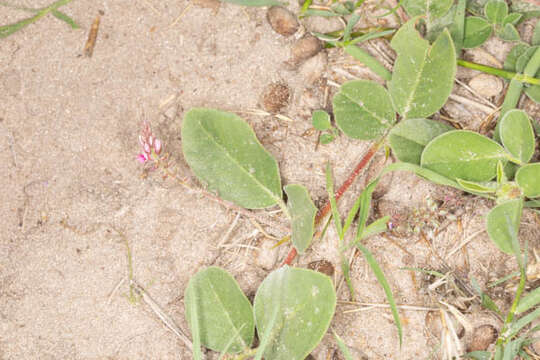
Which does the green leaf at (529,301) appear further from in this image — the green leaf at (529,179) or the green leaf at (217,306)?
the green leaf at (217,306)

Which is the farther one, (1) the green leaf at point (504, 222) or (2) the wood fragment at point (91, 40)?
(2) the wood fragment at point (91, 40)

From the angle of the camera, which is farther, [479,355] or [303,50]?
[303,50]

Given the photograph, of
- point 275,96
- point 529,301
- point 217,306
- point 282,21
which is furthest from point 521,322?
point 282,21

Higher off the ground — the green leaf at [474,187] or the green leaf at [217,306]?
the green leaf at [474,187]

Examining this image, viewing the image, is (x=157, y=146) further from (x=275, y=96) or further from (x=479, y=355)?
(x=479, y=355)

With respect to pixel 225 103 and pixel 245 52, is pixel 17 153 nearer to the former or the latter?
pixel 225 103

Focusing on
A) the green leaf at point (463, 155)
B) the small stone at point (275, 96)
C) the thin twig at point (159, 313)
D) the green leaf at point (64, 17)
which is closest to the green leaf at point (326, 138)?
the small stone at point (275, 96)

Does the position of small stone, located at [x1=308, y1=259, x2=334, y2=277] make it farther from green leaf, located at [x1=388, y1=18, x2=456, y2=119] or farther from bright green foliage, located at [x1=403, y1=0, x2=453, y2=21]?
bright green foliage, located at [x1=403, y1=0, x2=453, y2=21]

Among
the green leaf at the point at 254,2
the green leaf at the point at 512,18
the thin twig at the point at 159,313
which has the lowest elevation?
the thin twig at the point at 159,313
